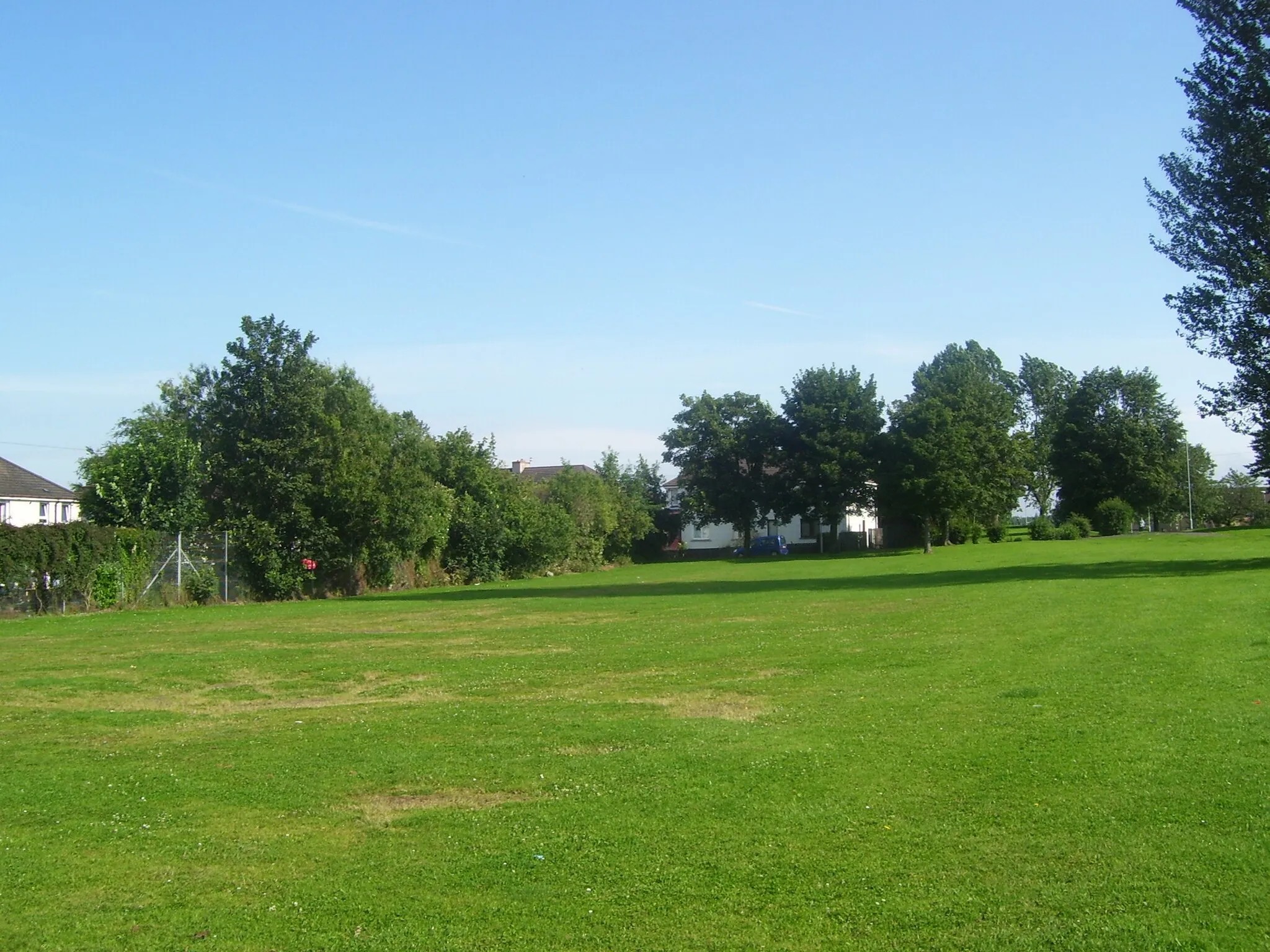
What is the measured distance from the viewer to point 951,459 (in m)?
67.9

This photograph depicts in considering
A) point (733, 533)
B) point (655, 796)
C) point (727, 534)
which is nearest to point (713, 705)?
point (655, 796)

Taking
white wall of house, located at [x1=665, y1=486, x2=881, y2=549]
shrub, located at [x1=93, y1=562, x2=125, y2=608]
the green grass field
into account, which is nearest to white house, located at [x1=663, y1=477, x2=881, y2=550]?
white wall of house, located at [x1=665, y1=486, x2=881, y2=549]

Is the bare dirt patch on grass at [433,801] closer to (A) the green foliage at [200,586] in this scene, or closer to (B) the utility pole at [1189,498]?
(A) the green foliage at [200,586]

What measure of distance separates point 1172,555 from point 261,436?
3883 cm

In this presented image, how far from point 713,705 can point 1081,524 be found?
79882 millimetres

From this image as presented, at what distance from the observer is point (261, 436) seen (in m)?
40.4

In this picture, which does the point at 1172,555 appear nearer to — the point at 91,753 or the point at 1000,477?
the point at 1000,477

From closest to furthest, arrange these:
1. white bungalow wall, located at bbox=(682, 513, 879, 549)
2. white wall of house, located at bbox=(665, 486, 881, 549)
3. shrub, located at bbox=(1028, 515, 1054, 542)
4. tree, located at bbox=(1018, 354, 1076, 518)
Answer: shrub, located at bbox=(1028, 515, 1054, 542)
white wall of house, located at bbox=(665, 486, 881, 549)
white bungalow wall, located at bbox=(682, 513, 879, 549)
tree, located at bbox=(1018, 354, 1076, 518)

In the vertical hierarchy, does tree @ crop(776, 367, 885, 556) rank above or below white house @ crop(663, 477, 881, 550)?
above

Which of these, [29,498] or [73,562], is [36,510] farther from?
[73,562]

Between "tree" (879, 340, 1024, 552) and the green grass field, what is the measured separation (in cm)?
4959

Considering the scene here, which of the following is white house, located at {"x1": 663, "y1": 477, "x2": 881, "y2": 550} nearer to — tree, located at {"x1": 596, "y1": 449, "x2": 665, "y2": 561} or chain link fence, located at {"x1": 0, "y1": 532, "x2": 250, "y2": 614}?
tree, located at {"x1": 596, "y1": 449, "x2": 665, "y2": 561}

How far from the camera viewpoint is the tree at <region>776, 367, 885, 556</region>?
72.1m

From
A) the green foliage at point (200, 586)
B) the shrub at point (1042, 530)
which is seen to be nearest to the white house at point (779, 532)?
the shrub at point (1042, 530)
